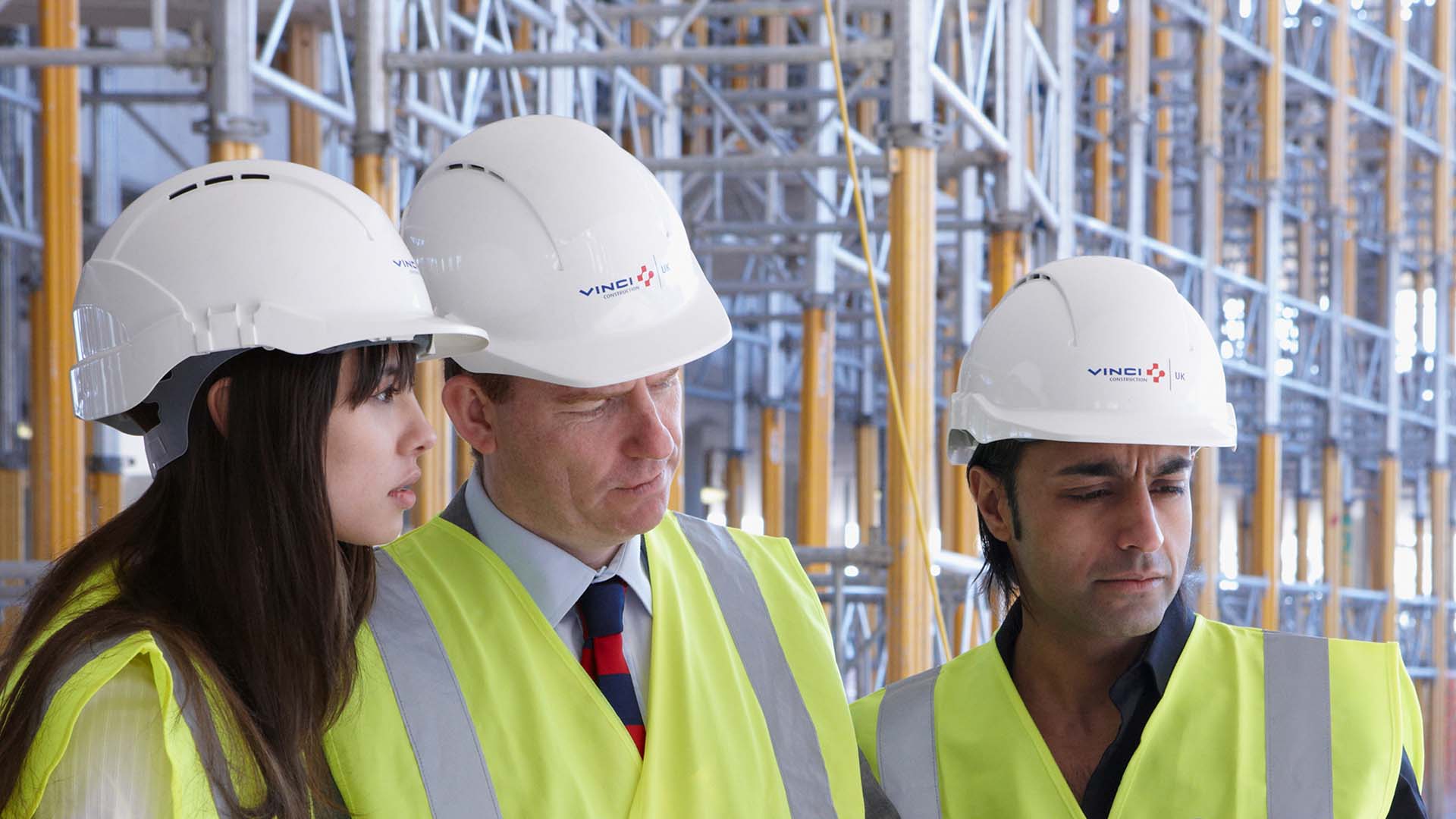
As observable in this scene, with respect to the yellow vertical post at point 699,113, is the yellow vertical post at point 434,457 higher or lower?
lower

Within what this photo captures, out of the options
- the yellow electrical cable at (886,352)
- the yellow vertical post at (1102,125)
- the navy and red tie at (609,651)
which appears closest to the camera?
the navy and red tie at (609,651)

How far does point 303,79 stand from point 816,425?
459 cm

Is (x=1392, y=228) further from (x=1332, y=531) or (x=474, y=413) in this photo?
(x=474, y=413)

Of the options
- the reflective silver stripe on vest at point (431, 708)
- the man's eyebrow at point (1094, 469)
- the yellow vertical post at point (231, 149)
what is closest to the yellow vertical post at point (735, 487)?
the yellow vertical post at point (231, 149)

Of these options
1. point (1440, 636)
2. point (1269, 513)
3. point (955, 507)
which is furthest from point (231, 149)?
point (1440, 636)

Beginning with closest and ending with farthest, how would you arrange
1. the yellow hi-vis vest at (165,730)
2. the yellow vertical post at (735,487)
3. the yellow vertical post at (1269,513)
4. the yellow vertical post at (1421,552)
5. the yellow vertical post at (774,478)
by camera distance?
1. the yellow hi-vis vest at (165,730)
2. the yellow vertical post at (774,478)
3. the yellow vertical post at (1269,513)
4. the yellow vertical post at (735,487)
5. the yellow vertical post at (1421,552)

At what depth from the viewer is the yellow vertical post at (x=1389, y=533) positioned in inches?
784

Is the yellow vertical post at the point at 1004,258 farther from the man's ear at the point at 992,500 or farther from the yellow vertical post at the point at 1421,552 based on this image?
the yellow vertical post at the point at 1421,552

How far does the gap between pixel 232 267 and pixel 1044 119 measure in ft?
27.1

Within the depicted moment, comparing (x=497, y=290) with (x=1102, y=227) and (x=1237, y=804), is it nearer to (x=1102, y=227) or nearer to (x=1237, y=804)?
(x=1237, y=804)

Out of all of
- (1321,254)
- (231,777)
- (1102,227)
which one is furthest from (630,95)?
(1321,254)

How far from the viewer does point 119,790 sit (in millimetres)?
1834

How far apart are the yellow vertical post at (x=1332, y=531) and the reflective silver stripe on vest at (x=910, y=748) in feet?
57.8

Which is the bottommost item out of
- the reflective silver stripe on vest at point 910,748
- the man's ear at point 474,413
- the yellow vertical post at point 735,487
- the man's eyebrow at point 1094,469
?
the yellow vertical post at point 735,487
